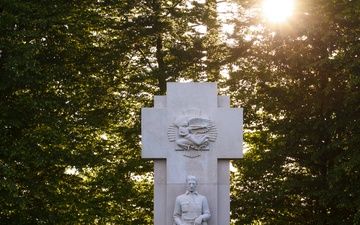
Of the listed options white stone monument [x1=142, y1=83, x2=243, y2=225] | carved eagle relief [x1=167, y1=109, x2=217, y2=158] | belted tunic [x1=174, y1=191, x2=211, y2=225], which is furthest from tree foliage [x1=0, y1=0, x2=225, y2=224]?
belted tunic [x1=174, y1=191, x2=211, y2=225]

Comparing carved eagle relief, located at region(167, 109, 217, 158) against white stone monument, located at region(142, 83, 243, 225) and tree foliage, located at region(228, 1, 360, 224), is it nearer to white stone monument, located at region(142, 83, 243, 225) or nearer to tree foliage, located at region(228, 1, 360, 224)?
white stone monument, located at region(142, 83, 243, 225)

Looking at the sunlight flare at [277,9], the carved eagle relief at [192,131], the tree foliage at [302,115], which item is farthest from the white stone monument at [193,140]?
the sunlight flare at [277,9]

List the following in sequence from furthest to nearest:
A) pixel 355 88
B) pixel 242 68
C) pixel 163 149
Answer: pixel 242 68 < pixel 355 88 < pixel 163 149

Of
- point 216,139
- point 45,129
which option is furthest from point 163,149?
point 45,129

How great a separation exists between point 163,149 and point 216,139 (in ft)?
3.16

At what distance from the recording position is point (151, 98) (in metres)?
27.8

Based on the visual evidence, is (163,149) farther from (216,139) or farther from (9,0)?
(9,0)

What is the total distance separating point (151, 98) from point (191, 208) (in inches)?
425

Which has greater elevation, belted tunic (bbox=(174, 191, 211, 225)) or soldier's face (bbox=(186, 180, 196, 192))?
soldier's face (bbox=(186, 180, 196, 192))

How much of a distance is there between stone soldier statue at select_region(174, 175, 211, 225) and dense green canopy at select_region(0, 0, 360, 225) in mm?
6588

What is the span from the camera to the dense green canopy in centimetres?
2445

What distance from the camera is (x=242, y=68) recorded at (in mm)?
26625

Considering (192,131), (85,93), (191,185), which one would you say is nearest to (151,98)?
(85,93)

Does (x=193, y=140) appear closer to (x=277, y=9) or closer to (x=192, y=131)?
(x=192, y=131)
